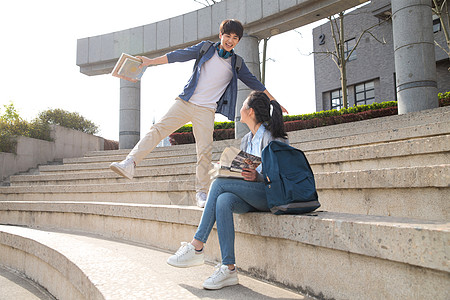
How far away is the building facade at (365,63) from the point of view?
18.5 meters

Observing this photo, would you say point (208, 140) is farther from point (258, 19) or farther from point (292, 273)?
point (258, 19)

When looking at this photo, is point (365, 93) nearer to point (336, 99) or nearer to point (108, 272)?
point (336, 99)

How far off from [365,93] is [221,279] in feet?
67.4

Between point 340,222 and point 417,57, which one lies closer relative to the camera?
point 340,222

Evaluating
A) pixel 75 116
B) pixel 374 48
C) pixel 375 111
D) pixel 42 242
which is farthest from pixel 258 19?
pixel 374 48

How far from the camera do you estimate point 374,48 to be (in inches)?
789

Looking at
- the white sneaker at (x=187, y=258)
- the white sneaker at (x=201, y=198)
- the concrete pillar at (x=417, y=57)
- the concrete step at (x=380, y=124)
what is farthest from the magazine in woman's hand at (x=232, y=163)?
the concrete pillar at (x=417, y=57)

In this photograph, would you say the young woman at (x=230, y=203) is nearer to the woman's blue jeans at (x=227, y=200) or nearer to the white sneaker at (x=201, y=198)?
the woman's blue jeans at (x=227, y=200)

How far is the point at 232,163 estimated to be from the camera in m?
2.52

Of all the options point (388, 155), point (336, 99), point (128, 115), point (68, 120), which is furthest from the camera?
point (336, 99)

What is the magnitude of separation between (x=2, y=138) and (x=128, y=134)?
3.99 m

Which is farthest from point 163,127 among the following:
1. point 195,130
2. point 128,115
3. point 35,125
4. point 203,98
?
point 128,115

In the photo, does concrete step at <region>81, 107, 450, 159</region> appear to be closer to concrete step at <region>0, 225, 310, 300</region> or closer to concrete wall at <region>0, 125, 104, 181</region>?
concrete step at <region>0, 225, 310, 300</region>

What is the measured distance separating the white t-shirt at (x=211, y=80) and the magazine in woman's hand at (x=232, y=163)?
1.35 meters
